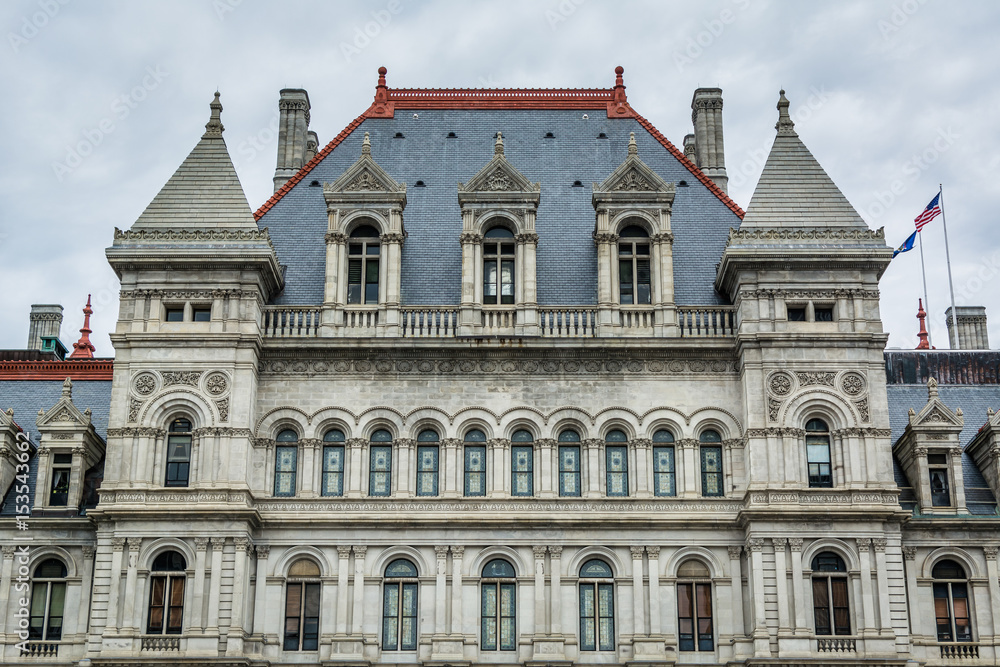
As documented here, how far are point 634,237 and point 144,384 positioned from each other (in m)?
16.1

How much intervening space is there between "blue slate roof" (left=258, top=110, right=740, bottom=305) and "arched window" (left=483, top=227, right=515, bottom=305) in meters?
1.04

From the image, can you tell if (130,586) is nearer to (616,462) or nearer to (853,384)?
(616,462)

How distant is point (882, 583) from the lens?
132 feet

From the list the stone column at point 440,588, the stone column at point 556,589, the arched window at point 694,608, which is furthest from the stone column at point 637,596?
the stone column at point 440,588

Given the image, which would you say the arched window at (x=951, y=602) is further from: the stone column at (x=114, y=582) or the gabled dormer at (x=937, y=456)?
the stone column at (x=114, y=582)

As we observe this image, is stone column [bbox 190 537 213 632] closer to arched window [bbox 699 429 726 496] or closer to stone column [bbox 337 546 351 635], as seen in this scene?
stone column [bbox 337 546 351 635]

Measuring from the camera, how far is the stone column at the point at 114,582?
3997 centimetres

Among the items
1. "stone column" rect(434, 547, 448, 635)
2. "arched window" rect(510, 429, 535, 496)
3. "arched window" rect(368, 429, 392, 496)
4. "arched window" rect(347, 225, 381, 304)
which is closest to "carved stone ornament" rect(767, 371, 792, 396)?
"arched window" rect(510, 429, 535, 496)

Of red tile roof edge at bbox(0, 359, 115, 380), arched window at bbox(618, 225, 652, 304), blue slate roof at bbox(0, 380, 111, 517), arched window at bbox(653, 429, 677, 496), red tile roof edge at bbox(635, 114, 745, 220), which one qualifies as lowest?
arched window at bbox(653, 429, 677, 496)

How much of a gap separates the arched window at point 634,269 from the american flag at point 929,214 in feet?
43.4

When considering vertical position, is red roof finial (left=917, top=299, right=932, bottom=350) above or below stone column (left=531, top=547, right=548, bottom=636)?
above

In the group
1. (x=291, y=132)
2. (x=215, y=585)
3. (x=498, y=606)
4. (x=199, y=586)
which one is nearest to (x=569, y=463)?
(x=498, y=606)

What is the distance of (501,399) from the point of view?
4338 cm

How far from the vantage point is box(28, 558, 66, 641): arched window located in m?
42.5
